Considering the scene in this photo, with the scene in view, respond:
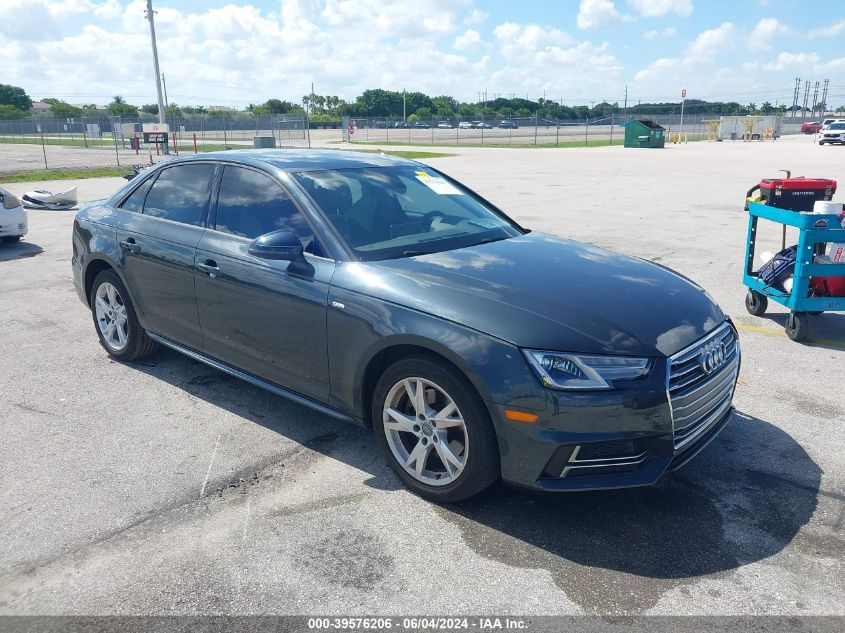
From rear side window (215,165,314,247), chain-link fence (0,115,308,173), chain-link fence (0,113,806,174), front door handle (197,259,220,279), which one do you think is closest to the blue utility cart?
rear side window (215,165,314,247)

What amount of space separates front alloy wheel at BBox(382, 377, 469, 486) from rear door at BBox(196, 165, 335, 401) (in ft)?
1.71

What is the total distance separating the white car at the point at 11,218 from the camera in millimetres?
10414

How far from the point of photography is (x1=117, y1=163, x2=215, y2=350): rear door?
4641 mm

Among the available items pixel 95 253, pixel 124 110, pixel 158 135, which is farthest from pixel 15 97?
pixel 95 253

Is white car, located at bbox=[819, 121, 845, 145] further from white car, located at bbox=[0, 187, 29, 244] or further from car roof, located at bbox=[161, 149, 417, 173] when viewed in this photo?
car roof, located at bbox=[161, 149, 417, 173]

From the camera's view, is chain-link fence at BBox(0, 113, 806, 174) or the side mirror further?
chain-link fence at BBox(0, 113, 806, 174)

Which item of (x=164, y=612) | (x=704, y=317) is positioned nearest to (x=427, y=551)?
(x=164, y=612)

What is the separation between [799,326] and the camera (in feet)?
19.5

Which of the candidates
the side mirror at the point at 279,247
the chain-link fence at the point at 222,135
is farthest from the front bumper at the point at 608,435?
the chain-link fence at the point at 222,135

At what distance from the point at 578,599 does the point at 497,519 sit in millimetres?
646

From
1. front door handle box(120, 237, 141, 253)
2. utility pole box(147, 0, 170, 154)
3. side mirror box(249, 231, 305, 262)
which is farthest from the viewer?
utility pole box(147, 0, 170, 154)

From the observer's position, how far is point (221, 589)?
2.88m

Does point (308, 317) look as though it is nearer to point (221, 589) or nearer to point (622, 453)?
point (221, 589)

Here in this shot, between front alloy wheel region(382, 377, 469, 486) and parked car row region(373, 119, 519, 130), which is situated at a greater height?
parked car row region(373, 119, 519, 130)
